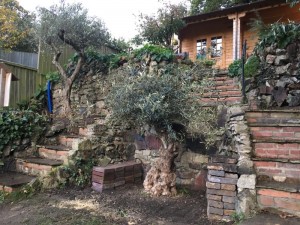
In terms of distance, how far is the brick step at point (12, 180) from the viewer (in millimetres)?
4111

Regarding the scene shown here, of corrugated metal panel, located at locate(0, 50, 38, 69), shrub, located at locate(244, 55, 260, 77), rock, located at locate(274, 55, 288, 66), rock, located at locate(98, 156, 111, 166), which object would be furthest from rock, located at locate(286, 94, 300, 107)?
corrugated metal panel, located at locate(0, 50, 38, 69)

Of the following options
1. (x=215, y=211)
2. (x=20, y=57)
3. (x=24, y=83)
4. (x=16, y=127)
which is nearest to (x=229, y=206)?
(x=215, y=211)

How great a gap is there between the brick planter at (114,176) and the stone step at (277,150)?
7.20ft

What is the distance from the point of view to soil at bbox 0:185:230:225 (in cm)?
301

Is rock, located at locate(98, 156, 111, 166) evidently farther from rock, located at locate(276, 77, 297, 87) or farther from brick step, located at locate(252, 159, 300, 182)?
rock, located at locate(276, 77, 297, 87)

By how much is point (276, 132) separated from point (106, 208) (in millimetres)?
2267

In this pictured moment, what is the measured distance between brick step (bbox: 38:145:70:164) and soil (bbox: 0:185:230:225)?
2.71 feet

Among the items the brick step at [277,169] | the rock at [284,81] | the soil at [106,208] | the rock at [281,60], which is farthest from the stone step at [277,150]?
the rock at [281,60]

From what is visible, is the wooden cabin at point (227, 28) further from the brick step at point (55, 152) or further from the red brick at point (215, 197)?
the red brick at point (215, 197)

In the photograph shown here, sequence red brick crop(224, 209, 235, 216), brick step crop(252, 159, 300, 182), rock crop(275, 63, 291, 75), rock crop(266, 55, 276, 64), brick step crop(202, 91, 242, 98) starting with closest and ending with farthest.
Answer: brick step crop(252, 159, 300, 182), red brick crop(224, 209, 235, 216), rock crop(275, 63, 291, 75), rock crop(266, 55, 276, 64), brick step crop(202, 91, 242, 98)

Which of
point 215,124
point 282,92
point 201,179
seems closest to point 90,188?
point 201,179

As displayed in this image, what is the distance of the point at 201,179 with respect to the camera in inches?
165

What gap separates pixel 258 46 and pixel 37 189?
4552 millimetres

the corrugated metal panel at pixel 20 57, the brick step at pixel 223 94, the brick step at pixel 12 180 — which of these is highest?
the corrugated metal panel at pixel 20 57
